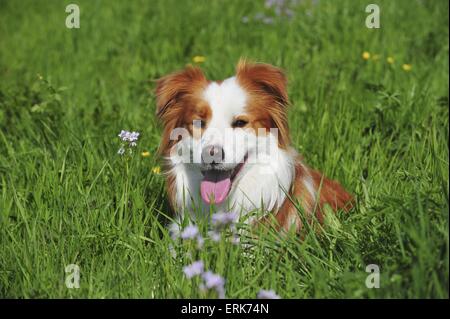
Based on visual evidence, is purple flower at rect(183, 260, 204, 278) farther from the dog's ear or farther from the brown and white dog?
the dog's ear

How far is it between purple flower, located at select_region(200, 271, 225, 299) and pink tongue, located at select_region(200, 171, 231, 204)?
852mm

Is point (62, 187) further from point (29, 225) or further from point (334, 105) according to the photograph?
point (334, 105)

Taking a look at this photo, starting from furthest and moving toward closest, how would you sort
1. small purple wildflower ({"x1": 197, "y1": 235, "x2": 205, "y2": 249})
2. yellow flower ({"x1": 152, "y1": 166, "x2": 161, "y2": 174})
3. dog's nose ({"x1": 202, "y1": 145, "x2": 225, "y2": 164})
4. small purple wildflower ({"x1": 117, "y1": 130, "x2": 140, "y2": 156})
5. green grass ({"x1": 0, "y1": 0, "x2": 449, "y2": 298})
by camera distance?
yellow flower ({"x1": 152, "y1": 166, "x2": 161, "y2": 174})
small purple wildflower ({"x1": 117, "y1": 130, "x2": 140, "y2": 156})
dog's nose ({"x1": 202, "y1": 145, "x2": 225, "y2": 164})
green grass ({"x1": 0, "y1": 0, "x2": 449, "y2": 298})
small purple wildflower ({"x1": 197, "y1": 235, "x2": 205, "y2": 249})

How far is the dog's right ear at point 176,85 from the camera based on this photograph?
360 centimetres

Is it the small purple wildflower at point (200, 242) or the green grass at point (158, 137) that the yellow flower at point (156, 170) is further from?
the small purple wildflower at point (200, 242)

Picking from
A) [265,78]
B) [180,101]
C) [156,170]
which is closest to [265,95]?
[265,78]

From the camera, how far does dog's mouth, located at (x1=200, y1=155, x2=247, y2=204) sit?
3.49 metres

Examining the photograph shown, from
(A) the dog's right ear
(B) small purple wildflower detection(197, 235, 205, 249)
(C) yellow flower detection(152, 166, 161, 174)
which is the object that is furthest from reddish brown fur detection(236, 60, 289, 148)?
(B) small purple wildflower detection(197, 235, 205, 249)

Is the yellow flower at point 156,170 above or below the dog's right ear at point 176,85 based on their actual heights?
below

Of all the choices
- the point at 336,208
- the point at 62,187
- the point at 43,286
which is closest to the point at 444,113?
the point at 336,208

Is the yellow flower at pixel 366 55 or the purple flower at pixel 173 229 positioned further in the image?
the yellow flower at pixel 366 55

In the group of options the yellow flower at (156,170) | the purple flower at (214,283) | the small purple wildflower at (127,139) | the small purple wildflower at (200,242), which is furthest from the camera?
the yellow flower at (156,170)

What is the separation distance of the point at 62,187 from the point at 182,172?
0.66 m

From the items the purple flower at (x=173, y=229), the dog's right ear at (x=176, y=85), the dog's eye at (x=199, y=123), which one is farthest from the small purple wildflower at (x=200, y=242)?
the dog's right ear at (x=176, y=85)
